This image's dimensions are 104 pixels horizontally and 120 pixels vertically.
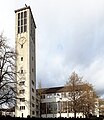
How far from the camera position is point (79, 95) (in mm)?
63656

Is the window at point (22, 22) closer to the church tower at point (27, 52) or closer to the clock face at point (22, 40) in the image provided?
the church tower at point (27, 52)

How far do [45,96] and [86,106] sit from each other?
2323 inches

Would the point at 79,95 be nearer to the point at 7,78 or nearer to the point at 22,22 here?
the point at 7,78

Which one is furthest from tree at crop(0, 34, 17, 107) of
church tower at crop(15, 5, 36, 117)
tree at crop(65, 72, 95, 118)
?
church tower at crop(15, 5, 36, 117)

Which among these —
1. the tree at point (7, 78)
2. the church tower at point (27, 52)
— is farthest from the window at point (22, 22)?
the tree at point (7, 78)

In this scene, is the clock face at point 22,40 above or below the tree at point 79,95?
above

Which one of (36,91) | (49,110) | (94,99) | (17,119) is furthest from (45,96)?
(17,119)

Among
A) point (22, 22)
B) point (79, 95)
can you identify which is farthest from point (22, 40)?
point (79, 95)

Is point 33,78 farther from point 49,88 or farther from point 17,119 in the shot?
point 17,119

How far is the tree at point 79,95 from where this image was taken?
2489 inches

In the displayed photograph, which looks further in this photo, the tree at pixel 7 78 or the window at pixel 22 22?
the window at pixel 22 22

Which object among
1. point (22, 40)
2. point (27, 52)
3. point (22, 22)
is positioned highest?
point (22, 22)

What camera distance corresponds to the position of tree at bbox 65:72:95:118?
63.2m

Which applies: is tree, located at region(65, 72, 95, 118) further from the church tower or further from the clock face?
the clock face
